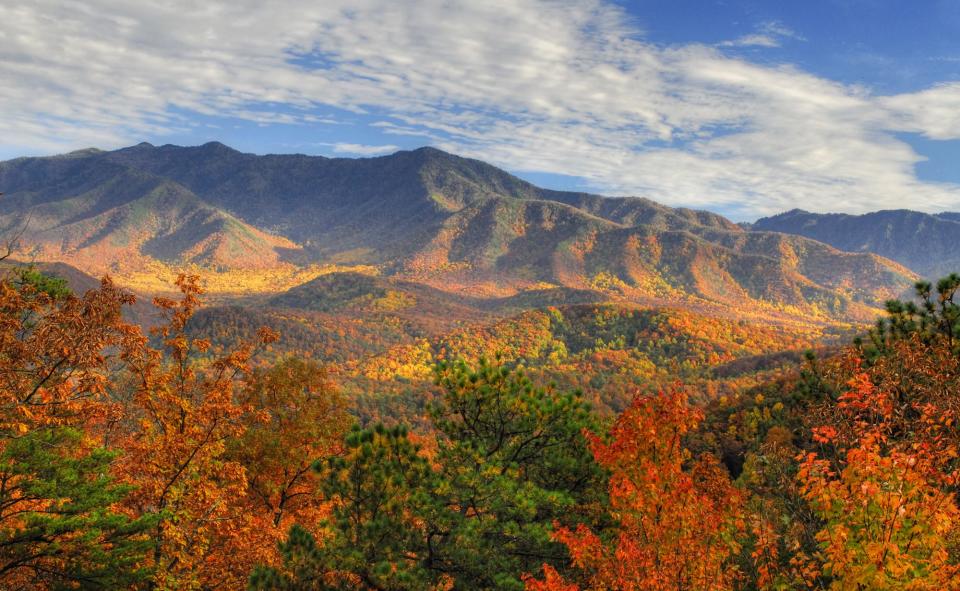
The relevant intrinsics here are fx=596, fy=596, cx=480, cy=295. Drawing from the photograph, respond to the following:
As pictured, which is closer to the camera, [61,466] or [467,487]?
[61,466]

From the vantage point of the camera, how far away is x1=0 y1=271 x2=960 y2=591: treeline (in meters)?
13.4

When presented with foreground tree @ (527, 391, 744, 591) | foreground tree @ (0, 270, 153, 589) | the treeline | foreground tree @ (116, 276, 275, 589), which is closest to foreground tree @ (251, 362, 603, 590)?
the treeline

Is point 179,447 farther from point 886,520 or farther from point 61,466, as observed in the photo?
point 886,520

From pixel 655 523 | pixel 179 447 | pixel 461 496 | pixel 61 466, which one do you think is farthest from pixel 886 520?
pixel 61 466

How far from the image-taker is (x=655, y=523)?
16984 millimetres

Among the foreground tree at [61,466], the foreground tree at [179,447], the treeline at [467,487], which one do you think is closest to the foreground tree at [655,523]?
the treeline at [467,487]

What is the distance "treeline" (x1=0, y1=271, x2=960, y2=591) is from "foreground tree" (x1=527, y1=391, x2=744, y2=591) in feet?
0.25

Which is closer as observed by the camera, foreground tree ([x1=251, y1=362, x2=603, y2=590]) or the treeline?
the treeline

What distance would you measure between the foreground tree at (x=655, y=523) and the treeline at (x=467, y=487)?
8 cm

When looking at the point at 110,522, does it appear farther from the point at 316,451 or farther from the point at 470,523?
the point at 316,451

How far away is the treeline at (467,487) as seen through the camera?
13.4 metres

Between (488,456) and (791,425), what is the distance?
137ft

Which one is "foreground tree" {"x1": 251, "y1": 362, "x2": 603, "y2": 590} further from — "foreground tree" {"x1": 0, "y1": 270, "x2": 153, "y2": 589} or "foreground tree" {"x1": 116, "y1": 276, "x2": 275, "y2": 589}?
"foreground tree" {"x1": 0, "y1": 270, "x2": 153, "y2": 589}

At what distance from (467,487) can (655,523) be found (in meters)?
5.93
